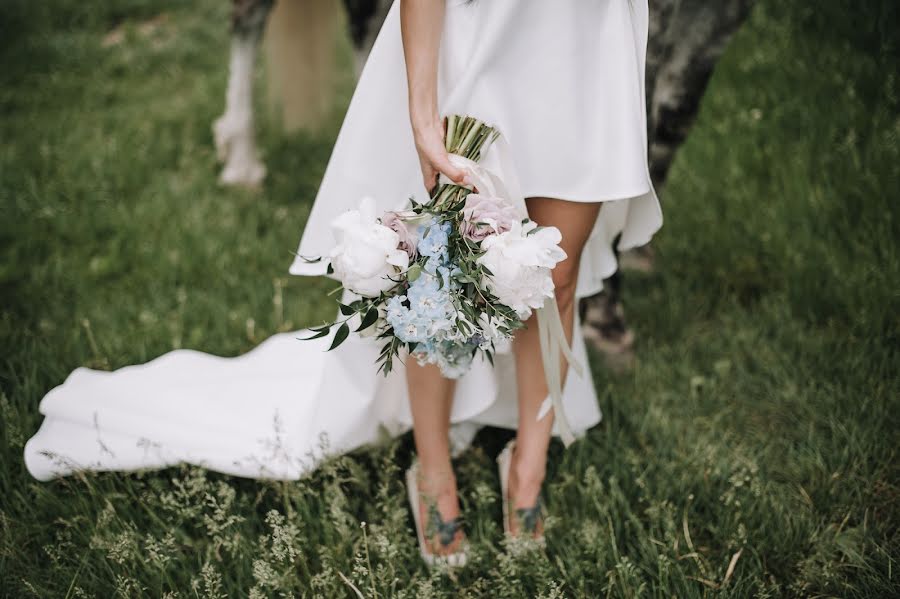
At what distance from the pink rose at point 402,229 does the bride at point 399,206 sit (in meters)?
0.16

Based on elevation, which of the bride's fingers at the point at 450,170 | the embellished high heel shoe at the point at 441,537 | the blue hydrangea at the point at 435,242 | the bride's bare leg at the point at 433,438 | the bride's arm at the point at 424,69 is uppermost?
the bride's arm at the point at 424,69

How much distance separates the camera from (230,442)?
7.20ft

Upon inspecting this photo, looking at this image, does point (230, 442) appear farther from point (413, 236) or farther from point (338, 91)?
point (338, 91)

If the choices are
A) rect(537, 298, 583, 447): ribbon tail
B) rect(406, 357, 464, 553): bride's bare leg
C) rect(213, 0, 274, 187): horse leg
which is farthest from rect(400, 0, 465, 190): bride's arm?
rect(213, 0, 274, 187): horse leg

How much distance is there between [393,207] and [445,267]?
526 millimetres

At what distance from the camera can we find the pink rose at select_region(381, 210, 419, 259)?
1453 millimetres

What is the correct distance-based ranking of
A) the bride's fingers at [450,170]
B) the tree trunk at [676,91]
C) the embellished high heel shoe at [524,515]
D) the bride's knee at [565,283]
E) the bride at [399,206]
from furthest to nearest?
the tree trunk at [676,91] → the embellished high heel shoe at [524,515] → the bride's knee at [565,283] → the bride at [399,206] → the bride's fingers at [450,170]

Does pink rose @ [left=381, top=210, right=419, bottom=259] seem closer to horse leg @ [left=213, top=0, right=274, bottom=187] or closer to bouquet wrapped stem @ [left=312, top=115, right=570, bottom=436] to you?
bouquet wrapped stem @ [left=312, top=115, right=570, bottom=436]

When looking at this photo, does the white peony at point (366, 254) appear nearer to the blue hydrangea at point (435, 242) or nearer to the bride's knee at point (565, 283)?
the blue hydrangea at point (435, 242)

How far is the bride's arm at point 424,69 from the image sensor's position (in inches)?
63.5

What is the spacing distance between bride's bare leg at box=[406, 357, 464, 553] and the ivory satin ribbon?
29cm

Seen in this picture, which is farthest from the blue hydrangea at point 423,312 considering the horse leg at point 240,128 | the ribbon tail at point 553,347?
the horse leg at point 240,128

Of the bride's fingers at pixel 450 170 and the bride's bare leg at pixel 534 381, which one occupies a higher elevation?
the bride's fingers at pixel 450 170

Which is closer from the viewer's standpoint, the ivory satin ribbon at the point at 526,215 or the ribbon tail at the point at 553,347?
the ivory satin ribbon at the point at 526,215
